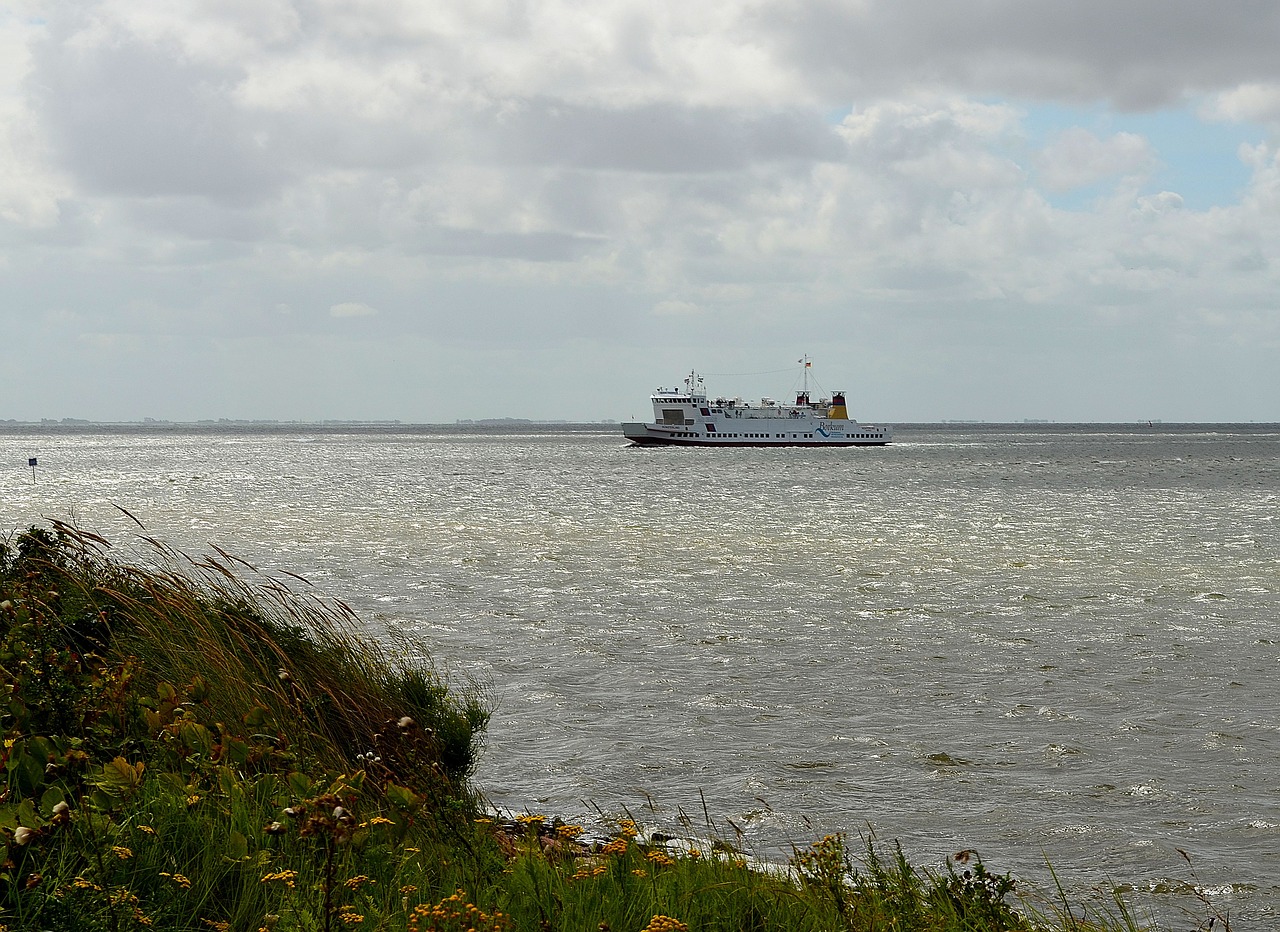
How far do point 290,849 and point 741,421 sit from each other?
384 ft

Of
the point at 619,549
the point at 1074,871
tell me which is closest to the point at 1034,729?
the point at 1074,871

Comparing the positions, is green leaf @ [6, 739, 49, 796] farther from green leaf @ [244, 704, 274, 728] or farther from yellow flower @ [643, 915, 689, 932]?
yellow flower @ [643, 915, 689, 932]

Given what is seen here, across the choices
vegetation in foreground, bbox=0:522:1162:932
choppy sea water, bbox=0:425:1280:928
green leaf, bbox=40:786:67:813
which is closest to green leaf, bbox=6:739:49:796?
vegetation in foreground, bbox=0:522:1162:932

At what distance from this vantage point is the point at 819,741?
11.2 metres

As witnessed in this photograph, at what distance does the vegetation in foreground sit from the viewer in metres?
4.53

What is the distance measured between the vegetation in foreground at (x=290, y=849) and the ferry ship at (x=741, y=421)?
114 meters

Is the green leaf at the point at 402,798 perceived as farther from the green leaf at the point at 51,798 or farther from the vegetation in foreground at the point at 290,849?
the green leaf at the point at 51,798

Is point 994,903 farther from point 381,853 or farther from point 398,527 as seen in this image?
point 398,527

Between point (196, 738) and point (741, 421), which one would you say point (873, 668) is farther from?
point (741, 421)

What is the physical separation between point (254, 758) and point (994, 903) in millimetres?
3961

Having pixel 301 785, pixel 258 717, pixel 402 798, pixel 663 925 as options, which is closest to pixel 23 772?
pixel 301 785

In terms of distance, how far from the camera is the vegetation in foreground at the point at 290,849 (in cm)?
453

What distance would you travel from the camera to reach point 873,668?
579 inches

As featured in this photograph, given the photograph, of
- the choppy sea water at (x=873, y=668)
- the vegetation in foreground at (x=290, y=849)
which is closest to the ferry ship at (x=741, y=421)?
the choppy sea water at (x=873, y=668)
